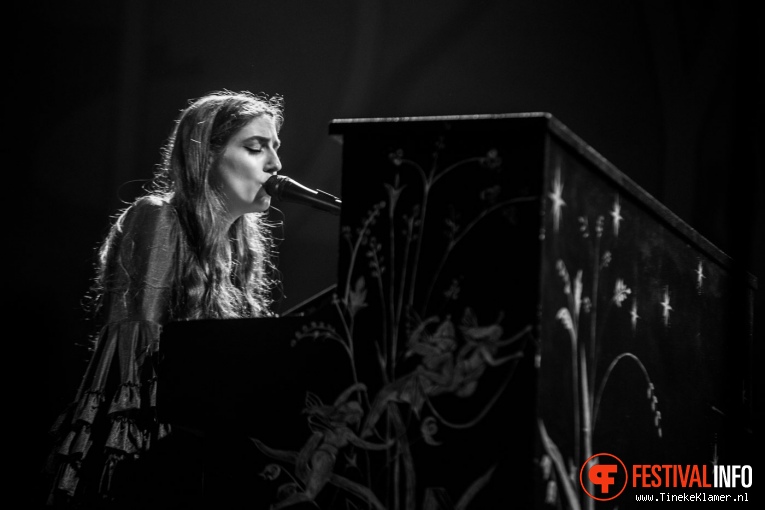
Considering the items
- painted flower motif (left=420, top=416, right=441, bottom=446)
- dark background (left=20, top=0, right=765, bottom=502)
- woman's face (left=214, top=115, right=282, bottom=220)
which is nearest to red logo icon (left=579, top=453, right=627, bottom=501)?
painted flower motif (left=420, top=416, right=441, bottom=446)

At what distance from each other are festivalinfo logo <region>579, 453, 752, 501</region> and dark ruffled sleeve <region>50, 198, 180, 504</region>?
2.54ft

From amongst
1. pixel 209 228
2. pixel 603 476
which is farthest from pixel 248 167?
pixel 603 476

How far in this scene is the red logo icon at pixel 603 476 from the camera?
4.55ft

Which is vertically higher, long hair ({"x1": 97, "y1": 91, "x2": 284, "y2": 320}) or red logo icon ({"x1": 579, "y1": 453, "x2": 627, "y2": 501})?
long hair ({"x1": 97, "y1": 91, "x2": 284, "y2": 320})

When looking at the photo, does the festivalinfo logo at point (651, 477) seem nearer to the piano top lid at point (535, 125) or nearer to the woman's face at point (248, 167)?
the piano top lid at point (535, 125)

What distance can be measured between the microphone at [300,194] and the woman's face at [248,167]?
124 mm

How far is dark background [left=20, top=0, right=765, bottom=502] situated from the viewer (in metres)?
2.72

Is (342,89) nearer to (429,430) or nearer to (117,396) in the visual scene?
(117,396)

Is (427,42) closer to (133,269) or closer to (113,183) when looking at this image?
(113,183)

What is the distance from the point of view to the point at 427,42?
312cm

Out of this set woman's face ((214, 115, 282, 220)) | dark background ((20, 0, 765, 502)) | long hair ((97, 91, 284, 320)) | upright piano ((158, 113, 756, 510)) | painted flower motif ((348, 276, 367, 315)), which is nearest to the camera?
upright piano ((158, 113, 756, 510))

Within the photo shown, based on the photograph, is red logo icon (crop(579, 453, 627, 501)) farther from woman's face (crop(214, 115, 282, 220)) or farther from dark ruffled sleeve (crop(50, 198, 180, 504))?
Answer: woman's face (crop(214, 115, 282, 220))

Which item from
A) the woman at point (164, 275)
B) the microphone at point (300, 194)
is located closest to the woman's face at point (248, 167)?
the woman at point (164, 275)

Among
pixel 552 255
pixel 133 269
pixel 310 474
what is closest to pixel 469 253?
pixel 552 255
